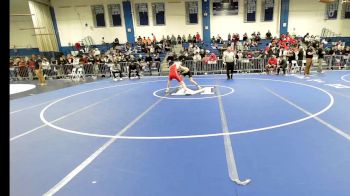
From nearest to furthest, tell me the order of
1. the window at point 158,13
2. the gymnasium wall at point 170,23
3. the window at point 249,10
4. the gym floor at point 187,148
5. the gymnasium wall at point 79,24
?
the gym floor at point 187,148, the gymnasium wall at point 170,23, the window at point 249,10, the window at point 158,13, the gymnasium wall at point 79,24

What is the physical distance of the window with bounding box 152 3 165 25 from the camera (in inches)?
1042

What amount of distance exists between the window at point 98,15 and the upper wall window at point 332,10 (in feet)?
74.9

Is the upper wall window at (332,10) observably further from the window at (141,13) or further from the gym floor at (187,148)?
the gym floor at (187,148)

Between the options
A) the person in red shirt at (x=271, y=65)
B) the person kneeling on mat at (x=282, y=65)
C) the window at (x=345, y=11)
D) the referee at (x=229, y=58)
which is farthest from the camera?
the window at (x=345, y=11)

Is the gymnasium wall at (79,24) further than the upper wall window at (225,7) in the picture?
Yes

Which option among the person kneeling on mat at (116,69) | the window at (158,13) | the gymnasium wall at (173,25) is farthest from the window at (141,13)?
the person kneeling on mat at (116,69)

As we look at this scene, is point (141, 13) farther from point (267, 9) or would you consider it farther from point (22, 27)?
point (22, 27)

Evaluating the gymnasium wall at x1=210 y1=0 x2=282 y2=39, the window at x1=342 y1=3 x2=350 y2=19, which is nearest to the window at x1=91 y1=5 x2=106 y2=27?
the gymnasium wall at x1=210 y1=0 x2=282 y2=39

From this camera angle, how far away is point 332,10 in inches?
992

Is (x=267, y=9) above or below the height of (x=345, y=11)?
above

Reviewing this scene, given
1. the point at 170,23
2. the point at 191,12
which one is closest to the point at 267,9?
the point at 191,12

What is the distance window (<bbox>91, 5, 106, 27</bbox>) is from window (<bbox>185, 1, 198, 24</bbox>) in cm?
888

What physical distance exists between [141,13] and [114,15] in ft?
9.44

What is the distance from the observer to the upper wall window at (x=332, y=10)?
2506 centimetres
